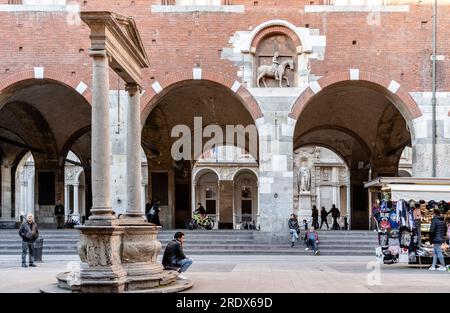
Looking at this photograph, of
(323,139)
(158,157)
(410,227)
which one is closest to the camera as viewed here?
(410,227)

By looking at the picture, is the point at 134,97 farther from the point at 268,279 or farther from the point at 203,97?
the point at 203,97

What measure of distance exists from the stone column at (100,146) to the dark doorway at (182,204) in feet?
72.0

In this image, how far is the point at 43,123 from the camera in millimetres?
31250

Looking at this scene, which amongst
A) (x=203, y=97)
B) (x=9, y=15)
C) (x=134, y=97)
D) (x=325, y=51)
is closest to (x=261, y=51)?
(x=325, y=51)

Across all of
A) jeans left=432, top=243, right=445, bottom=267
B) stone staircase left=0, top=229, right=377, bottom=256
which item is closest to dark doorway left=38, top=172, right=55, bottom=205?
stone staircase left=0, top=229, right=377, bottom=256

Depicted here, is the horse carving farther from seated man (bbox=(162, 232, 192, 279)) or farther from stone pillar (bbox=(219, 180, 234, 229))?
stone pillar (bbox=(219, 180, 234, 229))

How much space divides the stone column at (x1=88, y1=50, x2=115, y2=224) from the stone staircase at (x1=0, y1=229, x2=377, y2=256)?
1071cm

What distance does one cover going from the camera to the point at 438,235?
651 inches

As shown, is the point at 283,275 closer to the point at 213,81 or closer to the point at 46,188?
the point at 213,81

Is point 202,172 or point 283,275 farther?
point 202,172

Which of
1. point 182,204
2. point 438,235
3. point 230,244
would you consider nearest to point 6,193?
point 182,204

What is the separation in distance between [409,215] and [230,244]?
7.35m

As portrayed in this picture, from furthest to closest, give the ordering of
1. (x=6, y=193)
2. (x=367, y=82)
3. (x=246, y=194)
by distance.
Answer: (x=246, y=194), (x=6, y=193), (x=367, y=82)

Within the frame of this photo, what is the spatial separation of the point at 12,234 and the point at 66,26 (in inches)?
305
